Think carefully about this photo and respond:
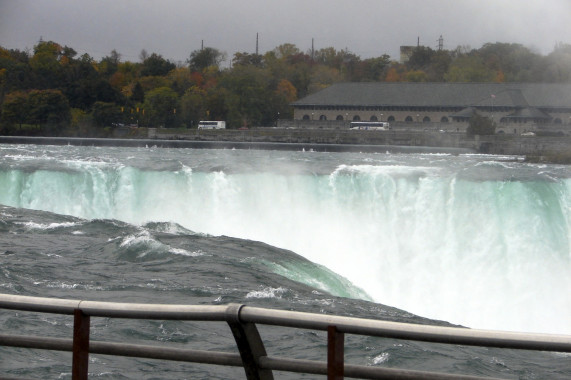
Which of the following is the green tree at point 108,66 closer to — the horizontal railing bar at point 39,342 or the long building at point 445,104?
the long building at point 445,104

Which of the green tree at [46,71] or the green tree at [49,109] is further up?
the green tree at [46,71]

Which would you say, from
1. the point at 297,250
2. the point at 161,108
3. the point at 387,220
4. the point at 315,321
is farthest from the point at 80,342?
the point at 161,108

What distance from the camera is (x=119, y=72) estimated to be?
3652 inches

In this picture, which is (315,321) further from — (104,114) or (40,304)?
(104,114)

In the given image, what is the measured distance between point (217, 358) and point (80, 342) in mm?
622

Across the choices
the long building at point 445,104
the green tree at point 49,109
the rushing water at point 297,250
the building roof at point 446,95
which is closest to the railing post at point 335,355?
the rushing water at point 297,250

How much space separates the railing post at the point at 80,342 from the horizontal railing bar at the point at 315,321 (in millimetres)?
45

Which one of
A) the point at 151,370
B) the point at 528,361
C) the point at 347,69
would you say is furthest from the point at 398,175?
the point at 347,69

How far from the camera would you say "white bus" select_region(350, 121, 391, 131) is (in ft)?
247

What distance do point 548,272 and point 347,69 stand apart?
105m

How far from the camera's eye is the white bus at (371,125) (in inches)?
2968

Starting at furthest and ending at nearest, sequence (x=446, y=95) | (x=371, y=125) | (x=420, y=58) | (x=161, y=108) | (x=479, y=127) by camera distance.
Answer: (x=420, y=58) < (x=446, y=95) < (x=161, y=108) < (x=371, y=125) < (x=479, y=127)

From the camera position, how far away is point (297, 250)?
923 inches

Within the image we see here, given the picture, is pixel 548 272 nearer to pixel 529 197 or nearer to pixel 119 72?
pixel 529 197
